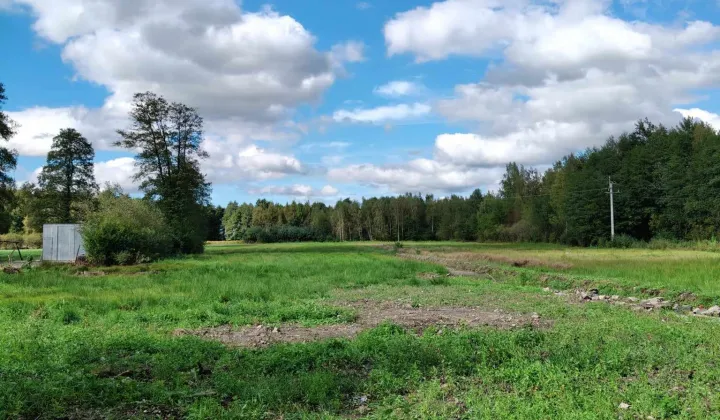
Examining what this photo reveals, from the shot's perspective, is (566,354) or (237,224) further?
(237,224)

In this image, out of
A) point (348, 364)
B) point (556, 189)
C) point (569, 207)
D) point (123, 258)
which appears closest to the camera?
point (348, 364)

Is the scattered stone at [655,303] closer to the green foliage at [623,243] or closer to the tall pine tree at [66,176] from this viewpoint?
the green foliage at [623,243]

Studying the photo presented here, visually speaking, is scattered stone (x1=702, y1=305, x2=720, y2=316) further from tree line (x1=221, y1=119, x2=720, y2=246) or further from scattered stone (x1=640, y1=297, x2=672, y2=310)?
tree line (x1=221, y1=119, x2=720, y2=246)

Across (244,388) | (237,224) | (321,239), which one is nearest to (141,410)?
(244,388)

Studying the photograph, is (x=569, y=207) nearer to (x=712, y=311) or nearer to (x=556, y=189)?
(x=556, y=189)

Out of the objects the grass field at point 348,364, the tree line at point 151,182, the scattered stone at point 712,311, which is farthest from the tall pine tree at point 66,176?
the scattered stone at point 712,311

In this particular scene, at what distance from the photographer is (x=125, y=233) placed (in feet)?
119

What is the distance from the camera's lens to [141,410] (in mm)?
6098

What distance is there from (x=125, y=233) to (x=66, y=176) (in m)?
32.3

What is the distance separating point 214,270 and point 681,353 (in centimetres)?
2340

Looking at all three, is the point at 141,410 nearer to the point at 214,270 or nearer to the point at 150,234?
the point at 214,270

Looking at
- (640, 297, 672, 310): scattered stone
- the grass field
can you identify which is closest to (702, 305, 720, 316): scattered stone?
(640, 297, 672, 310): scattered stone

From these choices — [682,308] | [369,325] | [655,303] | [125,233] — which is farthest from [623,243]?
[369,325]

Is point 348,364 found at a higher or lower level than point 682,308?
higher
